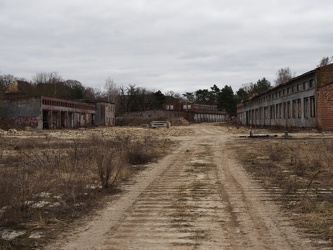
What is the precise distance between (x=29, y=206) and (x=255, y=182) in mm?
5893

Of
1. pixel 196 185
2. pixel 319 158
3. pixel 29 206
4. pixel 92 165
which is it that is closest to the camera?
pixel 29 206

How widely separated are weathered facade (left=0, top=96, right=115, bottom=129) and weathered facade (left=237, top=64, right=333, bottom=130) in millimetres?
33060

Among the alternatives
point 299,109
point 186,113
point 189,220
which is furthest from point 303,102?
point 186,113

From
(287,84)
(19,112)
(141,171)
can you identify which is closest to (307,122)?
(287,84)

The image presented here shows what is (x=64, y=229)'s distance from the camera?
5836 millimetres

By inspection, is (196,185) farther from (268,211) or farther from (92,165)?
(92,165)

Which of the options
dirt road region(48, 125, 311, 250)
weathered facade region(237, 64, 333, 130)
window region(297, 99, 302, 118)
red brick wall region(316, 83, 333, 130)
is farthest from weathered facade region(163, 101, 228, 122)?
dirt road region(48, 125, 311, 250)

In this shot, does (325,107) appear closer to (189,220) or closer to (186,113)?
(189,220)

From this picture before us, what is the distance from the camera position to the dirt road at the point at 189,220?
5051 millimetres

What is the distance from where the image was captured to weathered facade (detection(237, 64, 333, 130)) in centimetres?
3522

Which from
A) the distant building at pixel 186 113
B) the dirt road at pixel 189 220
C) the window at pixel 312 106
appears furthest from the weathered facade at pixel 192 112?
the dirt road at pixel 189 220

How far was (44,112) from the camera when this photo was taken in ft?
191

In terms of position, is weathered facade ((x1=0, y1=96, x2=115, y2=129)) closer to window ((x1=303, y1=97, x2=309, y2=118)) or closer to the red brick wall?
window ((x1=303, y1=97, x2=309, y2=118))

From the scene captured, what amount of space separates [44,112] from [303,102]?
38.2m
